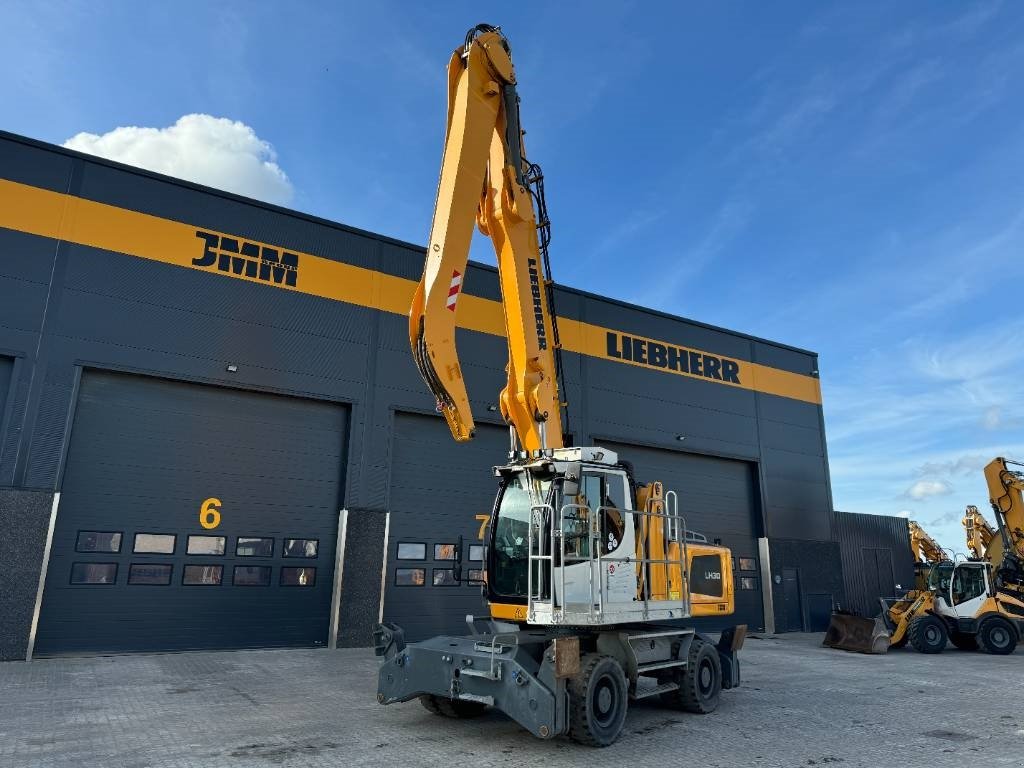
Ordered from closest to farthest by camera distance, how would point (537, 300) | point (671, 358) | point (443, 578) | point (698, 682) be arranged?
1. point (698, 682)
2. point (537, 300)
3. point (443, 578)
4. point (671, 358)

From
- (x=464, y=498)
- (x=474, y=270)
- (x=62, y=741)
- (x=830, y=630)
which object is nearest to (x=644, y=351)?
(x=474, y=270)

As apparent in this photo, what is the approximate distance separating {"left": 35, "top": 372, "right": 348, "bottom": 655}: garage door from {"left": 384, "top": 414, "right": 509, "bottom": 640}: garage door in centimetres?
Result: 152

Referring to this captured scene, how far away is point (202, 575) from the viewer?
1379 cm

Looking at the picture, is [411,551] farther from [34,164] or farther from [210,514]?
[34,164]

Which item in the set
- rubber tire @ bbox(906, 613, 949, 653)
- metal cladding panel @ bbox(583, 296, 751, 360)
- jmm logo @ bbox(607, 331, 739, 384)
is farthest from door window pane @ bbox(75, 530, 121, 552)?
rubber tire @ bbox(906, 613, 949, 653)

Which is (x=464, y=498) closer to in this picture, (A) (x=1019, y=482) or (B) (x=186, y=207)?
(B) (x=186, y=207)

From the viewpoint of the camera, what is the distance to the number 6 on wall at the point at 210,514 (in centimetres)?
1401

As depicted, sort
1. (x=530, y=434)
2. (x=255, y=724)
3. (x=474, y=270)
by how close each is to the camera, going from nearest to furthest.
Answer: (x=255, y=724)
(x=530, y=434)
(x=474, y=270)

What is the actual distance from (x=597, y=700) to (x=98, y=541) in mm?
10511

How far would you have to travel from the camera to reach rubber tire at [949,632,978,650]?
17.1 m

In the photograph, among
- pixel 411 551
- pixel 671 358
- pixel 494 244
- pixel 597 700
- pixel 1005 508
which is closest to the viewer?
pixel 597 700

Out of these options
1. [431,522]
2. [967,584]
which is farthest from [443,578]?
[967,584]

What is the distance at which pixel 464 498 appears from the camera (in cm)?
1702

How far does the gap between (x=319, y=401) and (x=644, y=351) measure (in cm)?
1011
